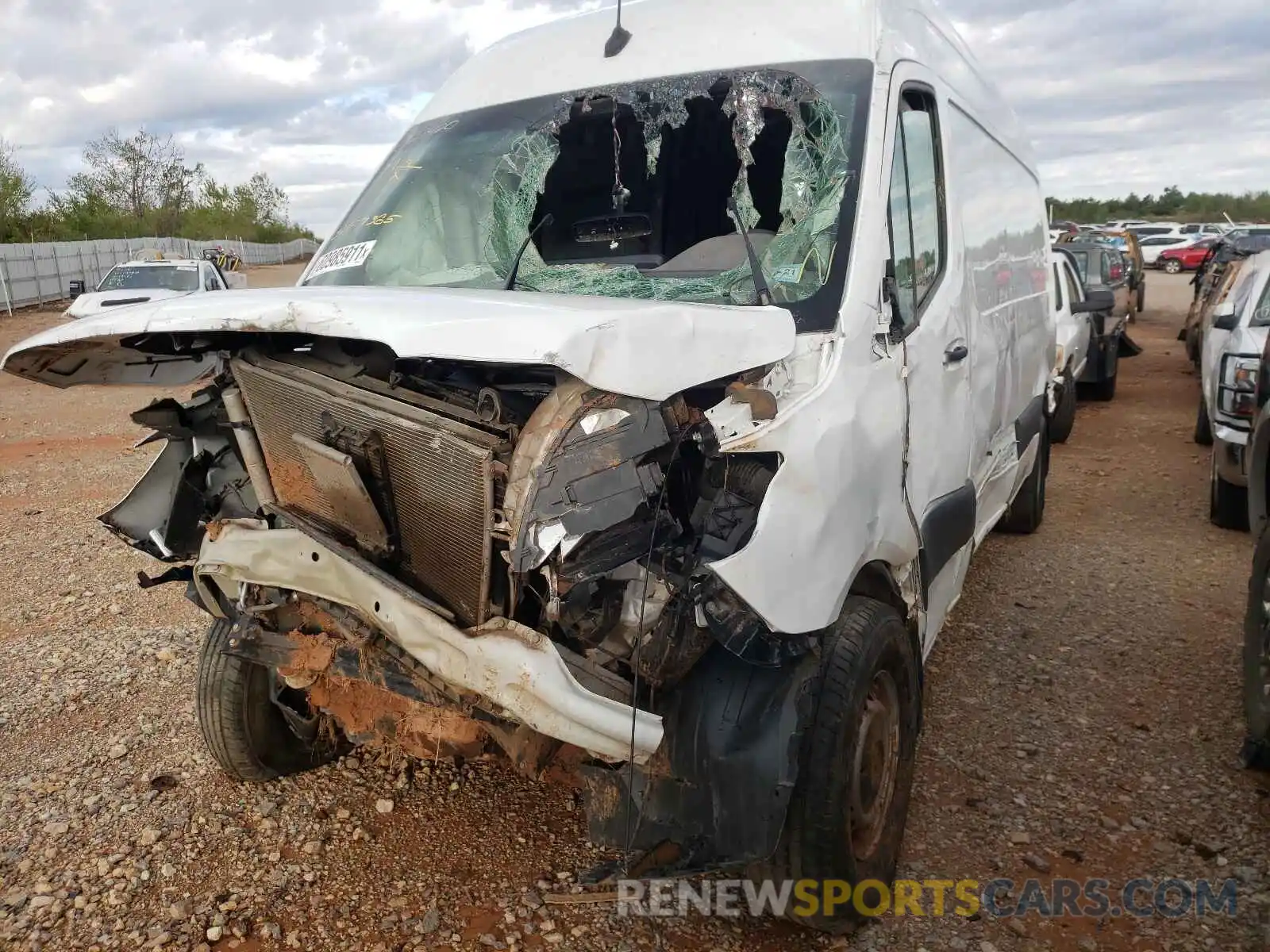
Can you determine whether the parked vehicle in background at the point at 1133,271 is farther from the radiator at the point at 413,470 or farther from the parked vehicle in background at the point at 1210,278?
the radiator at the point at 413,470

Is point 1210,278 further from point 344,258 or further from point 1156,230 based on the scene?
point 1156,230

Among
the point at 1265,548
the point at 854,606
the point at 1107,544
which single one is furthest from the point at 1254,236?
the point at 854,606

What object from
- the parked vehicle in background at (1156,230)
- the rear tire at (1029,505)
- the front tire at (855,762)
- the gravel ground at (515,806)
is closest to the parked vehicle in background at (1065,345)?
the rear tire at (1029,505)

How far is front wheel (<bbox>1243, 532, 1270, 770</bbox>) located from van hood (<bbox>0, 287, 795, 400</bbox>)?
233cm

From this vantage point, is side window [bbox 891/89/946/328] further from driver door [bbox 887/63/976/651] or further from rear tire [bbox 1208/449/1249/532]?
rear tire [bbox 1208/449/1249/532]

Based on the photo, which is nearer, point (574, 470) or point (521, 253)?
point (574, 470)

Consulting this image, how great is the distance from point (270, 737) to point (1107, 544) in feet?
16.7

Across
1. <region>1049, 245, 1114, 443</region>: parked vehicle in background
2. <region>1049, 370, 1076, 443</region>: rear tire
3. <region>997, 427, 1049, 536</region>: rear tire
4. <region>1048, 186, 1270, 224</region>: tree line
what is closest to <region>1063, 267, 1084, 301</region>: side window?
<region>1049, 245, 1114, 443</region>: parked vehicle in background

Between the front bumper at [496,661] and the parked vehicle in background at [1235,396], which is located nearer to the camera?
the front bumper at [496,661]

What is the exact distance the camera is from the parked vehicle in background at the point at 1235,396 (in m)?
6.08

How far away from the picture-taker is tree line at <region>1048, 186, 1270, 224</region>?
57.8 m

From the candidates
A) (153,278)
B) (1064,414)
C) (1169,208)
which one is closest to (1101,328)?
(1064,414)

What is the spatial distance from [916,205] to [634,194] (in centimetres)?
137

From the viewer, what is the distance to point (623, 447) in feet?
6.89
